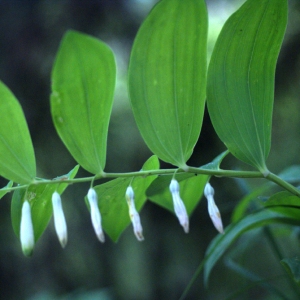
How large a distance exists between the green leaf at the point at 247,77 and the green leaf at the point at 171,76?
3 centimetres

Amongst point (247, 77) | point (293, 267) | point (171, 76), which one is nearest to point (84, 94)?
point (171, 76)

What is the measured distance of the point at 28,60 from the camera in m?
1.47

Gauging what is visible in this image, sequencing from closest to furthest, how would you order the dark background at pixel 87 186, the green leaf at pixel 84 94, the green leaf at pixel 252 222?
the green leaf at pixel 84 94, the green leaf at pixel 252 222, the dark background at pixel 87 186

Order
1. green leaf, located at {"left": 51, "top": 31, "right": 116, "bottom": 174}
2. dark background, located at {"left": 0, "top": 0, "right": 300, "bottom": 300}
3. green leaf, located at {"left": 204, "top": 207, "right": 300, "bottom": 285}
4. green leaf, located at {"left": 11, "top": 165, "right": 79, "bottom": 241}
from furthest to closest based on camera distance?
dark background, located at {"left": 0, "top": 0, "right": 300, "bottom": 300}, green leaf, located at {"left": 204, "top": 207, "right": 300, "bottom": 285}, green leaf, located at {"left": 11, "top": 165, "right": 79, "bottom": 241}, green leaf, located at {"left": 51, "top": 31, "right": 116, "bottom": 174}

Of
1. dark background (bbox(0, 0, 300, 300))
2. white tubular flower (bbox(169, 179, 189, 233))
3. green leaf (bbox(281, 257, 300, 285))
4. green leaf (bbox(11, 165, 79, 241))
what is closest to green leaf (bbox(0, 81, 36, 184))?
green leaf (bbox(11, 165, 79, 241))

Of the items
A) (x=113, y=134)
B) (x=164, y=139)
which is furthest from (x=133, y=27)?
(x=164, y=139)

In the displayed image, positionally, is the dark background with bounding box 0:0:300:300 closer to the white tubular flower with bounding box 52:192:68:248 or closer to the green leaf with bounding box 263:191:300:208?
the green leaf with bounding box 263:191:300:208

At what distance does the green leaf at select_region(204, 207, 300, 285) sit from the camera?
0.62 metres

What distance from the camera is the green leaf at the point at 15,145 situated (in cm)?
43

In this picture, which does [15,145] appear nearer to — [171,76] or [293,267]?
[171,76]

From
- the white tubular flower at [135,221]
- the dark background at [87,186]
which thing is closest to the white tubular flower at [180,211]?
the white tubular flower at [135,221]

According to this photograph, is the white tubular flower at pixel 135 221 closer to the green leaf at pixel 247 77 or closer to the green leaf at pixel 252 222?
the green leaf at pixel 247 77

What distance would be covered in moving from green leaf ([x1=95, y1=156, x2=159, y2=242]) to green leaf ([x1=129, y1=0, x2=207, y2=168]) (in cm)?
7

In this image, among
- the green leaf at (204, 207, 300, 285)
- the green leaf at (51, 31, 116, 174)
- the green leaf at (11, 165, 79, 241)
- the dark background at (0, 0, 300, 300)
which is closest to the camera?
the green leaf at (51, 31, 116, 174)
